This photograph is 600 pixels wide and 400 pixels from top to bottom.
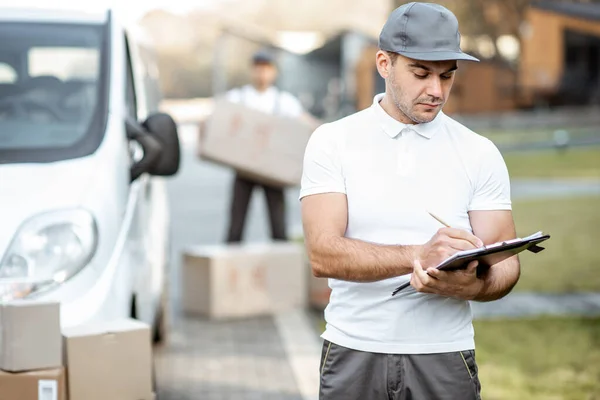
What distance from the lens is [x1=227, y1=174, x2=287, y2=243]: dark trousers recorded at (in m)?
9.70

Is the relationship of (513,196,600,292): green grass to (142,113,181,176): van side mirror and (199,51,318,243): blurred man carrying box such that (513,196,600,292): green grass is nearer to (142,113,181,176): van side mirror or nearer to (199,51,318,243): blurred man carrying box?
(199,51,318,243): blurred man carrying box

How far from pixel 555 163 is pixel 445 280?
2436 centimetres

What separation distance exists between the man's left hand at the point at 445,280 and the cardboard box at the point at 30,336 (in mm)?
1394

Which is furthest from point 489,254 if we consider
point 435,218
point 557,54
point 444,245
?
point 557,54

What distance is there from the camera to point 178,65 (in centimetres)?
10850

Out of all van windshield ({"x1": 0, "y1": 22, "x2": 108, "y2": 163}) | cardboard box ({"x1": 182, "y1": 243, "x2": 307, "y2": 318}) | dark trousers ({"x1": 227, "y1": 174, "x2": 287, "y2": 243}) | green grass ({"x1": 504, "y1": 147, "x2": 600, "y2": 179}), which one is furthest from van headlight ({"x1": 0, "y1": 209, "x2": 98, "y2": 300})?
green grass ({"x1": 504, "y1": 147, "x2": 600, "y2": 179})

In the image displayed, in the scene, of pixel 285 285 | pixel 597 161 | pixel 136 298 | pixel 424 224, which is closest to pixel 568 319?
pixel 285 285

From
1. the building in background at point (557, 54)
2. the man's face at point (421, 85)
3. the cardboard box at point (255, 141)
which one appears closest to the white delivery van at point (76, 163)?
the man's face at point (421, 85)

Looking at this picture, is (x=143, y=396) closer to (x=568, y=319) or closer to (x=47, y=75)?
(x=47, y=75)

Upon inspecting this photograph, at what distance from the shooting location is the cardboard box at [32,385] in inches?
149

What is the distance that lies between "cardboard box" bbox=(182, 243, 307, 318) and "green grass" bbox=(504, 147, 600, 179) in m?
14.5

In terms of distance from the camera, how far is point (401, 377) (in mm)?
3209

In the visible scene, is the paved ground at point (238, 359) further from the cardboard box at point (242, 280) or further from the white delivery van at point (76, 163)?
the white delivery van at point (76, 163)

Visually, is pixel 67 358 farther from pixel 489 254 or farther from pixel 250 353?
pixel 250 353
